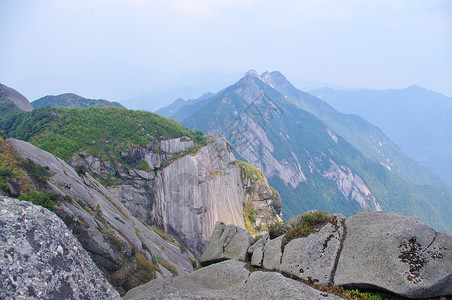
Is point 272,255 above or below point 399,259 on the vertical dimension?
below

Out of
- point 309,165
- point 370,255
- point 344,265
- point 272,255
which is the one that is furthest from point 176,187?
point 309,165

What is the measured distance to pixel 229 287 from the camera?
9641 millimetres

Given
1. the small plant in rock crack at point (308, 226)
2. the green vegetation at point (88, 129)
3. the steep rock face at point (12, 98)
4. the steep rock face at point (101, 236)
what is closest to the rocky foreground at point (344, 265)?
the small plant in rock crack at point (308, 226)

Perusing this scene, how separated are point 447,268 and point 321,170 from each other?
445 ft

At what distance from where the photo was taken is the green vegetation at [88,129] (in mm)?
39972

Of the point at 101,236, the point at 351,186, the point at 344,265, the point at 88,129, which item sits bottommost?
the point at 351,186

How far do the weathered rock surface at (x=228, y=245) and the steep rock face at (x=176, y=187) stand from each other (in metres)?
30.1

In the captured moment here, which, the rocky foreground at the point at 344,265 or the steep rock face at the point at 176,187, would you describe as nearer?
the rocky foreground at the point at 344,265

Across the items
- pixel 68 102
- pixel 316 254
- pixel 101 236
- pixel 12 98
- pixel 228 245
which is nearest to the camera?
pixel 316 254

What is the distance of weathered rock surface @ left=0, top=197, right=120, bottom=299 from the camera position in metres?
6.32

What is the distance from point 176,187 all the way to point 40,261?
127 ft

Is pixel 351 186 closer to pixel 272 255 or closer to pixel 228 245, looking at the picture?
pixel 228 245

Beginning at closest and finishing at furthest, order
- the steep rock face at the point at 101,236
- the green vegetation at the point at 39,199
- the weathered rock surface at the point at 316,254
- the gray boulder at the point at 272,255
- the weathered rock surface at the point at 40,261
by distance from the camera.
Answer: the weathered rock surface at the point at 40,261 < the weathered rock surface at the point at 316,254 < the gray boulder at the point at 272,255 < the green vegetation at the point at 39,199 < the steep rock face at the point at 101,236

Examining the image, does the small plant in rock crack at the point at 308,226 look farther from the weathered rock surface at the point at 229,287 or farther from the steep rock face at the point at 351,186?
the steep rock face at the point at 351,186
